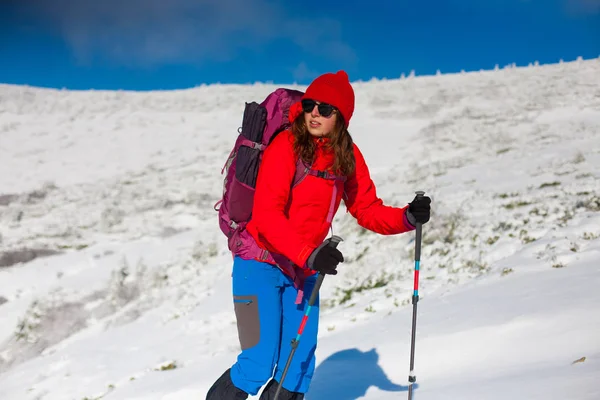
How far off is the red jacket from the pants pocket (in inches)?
14.5

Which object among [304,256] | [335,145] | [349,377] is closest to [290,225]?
[304,256]

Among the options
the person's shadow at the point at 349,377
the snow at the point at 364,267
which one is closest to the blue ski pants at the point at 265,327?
the snow at the point at 364,267

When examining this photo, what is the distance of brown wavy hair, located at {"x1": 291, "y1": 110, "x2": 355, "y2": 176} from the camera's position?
3014mm

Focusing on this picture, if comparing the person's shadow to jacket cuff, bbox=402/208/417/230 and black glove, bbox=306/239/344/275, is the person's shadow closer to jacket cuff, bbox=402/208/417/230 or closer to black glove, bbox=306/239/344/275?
jacket cuff, bbox=402/208/417/230

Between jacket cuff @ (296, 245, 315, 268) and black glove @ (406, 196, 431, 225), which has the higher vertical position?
black glove @ (406, 196, 431, 225)

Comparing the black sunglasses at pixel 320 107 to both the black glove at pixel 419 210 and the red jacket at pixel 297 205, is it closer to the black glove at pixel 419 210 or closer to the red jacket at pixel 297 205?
the red jacket at pixel 297 205

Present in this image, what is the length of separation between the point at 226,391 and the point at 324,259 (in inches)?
45.0

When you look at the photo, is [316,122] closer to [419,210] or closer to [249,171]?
[249,171]

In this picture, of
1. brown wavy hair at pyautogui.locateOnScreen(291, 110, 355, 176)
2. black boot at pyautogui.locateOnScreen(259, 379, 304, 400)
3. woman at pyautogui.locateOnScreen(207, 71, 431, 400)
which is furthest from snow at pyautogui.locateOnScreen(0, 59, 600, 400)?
A: brown wavy hair at pyautogui.locateOnScreen(291, 110, 355, 176)

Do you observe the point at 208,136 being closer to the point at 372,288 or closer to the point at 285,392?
the point at 372,288

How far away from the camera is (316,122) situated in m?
3.10

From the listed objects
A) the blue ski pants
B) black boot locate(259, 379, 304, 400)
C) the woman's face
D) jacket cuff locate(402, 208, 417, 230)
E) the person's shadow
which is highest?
the woman's face

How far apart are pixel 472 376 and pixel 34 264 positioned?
1248 centimetres

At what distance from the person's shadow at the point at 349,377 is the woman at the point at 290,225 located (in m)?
1.61
